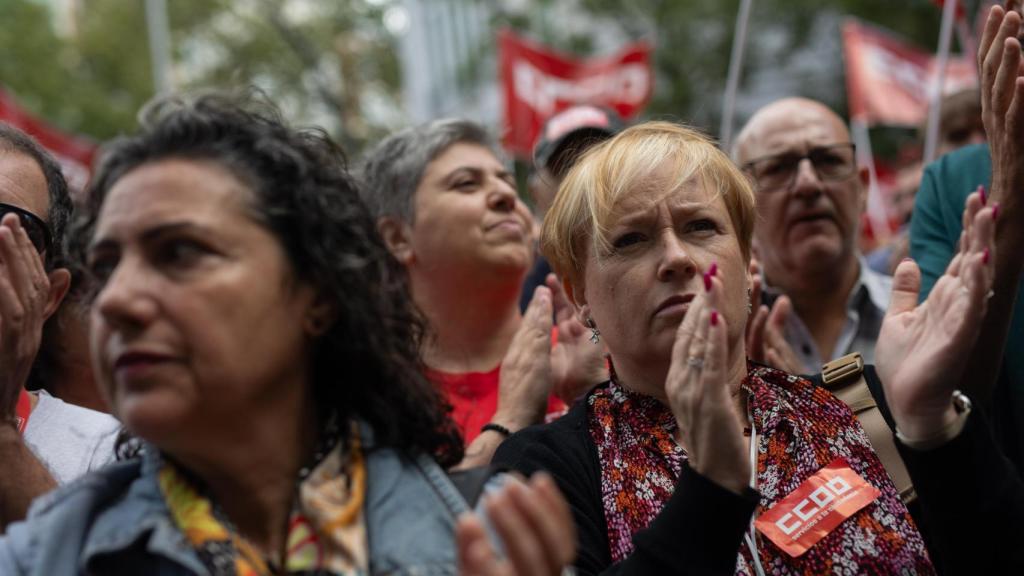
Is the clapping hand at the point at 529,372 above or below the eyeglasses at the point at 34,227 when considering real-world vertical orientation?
below

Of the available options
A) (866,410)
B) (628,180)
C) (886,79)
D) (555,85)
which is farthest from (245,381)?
(886,79)

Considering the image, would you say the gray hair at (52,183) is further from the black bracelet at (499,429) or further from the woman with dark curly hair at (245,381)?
the black bracelet at (499,429)

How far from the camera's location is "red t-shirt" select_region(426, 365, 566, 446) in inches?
146

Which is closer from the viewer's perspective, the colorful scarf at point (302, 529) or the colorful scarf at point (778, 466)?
the colorful scarf at point (302, 529)

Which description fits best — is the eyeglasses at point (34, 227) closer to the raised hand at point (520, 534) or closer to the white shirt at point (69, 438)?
the white shirt at point (69, 438)

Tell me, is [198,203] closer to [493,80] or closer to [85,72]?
[493,80]

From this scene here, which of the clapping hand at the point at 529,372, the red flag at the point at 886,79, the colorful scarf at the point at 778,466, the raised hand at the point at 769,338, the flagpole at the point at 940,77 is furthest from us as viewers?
the red flag at the point at 886,79

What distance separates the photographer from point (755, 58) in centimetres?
2264

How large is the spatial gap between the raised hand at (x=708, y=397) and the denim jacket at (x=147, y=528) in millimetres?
441

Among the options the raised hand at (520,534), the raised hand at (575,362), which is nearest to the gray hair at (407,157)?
the raised hand at (575,362)

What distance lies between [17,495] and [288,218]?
32.3 inches

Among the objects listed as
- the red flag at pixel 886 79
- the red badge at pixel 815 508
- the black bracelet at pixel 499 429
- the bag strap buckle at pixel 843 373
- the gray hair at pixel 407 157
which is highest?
the bag strap buckle at pixel 843 373

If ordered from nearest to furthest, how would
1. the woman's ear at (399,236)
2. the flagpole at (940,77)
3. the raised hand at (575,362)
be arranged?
the raised hand at (575,362) < the woman's ear at (399,236) < the flagpole at (940,77)

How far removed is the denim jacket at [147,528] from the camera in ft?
6.08
